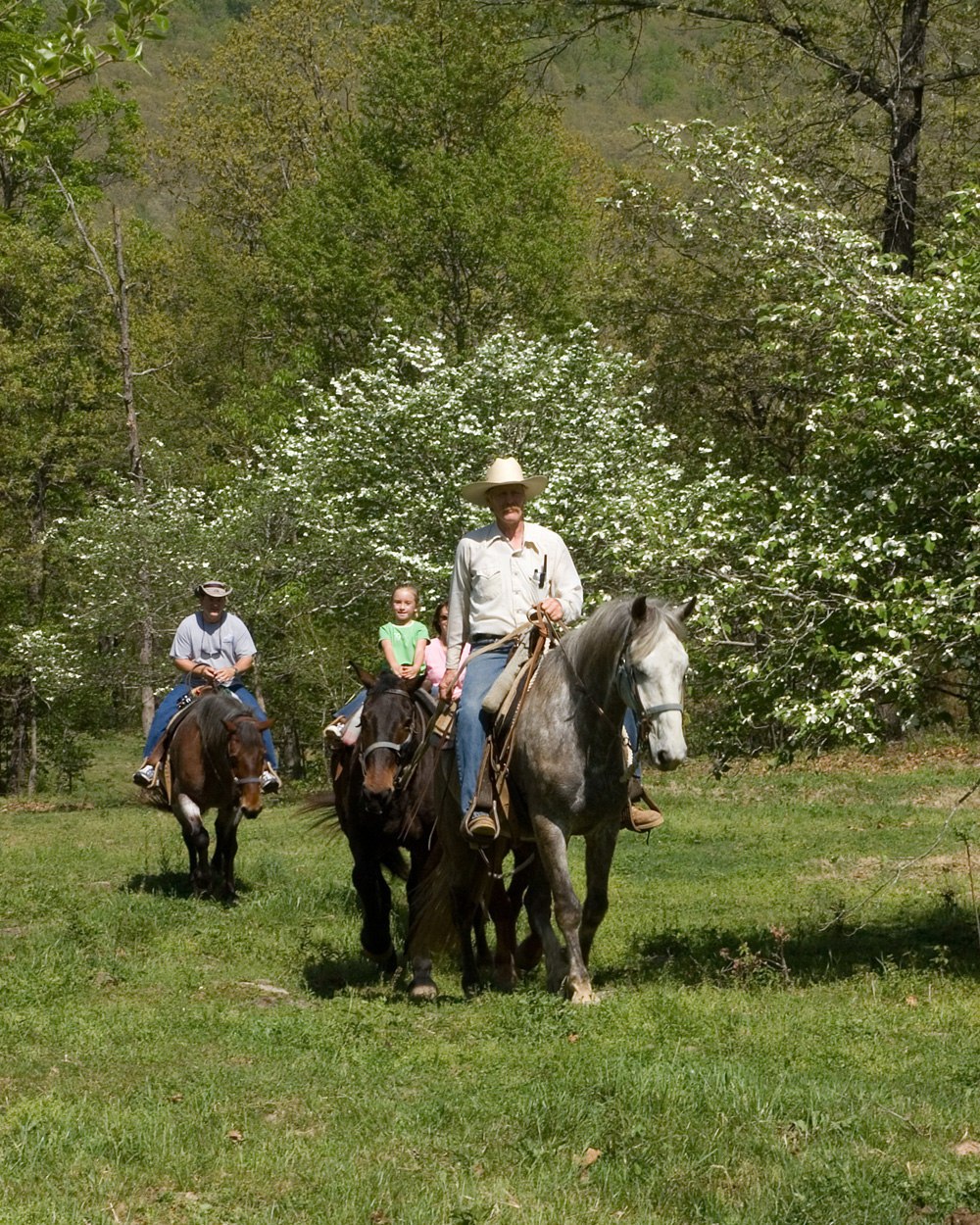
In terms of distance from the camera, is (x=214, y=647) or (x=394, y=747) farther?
(x=214, y=647)

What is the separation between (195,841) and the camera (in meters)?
15.0

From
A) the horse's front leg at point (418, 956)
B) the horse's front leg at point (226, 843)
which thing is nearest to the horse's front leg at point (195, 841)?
the horse's front leg at point (226, 843)

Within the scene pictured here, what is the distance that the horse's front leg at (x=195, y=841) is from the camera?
1500cm

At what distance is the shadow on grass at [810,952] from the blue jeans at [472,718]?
185cm

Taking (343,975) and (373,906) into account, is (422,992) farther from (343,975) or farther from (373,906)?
(343,975)

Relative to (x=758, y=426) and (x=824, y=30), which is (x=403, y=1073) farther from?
(x=758, y=426)

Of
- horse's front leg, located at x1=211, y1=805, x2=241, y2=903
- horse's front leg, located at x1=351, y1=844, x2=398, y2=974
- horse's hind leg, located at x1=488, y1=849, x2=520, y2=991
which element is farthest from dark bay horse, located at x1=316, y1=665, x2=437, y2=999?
horse's front leg, located at x1=211, y1=805, x2=241, y2=903

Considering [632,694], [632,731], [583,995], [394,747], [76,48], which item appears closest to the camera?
[76,48]

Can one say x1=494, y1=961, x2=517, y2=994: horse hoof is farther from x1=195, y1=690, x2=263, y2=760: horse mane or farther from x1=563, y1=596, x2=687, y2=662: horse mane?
x1=195, y1=690, x2=263, y2=760: horse mane

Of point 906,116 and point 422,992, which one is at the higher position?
point 906,116

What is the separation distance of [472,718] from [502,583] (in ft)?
3.14

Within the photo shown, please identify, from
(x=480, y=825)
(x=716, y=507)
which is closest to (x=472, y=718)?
(x=480, y=825)

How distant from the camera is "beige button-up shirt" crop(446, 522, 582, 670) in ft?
33.1

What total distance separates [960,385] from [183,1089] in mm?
6406
